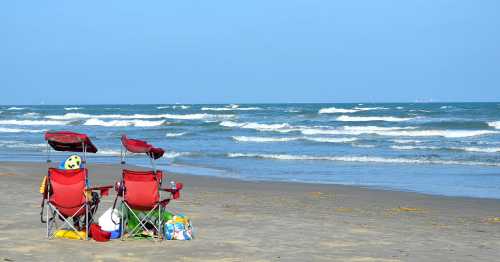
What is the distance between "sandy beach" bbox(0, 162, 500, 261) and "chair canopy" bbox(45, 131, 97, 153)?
3.17 feet

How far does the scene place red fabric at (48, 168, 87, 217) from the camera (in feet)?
25.1

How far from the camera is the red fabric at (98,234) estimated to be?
762cm

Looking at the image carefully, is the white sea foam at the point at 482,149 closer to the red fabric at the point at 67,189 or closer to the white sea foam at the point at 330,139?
the white sea foam at the point at 330,139

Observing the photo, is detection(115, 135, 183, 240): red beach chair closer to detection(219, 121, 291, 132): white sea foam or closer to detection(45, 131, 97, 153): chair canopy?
detection(45, 131, 97, 153): chair canopy

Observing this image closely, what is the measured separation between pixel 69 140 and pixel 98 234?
1019 mm

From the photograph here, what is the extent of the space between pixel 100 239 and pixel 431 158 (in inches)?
606

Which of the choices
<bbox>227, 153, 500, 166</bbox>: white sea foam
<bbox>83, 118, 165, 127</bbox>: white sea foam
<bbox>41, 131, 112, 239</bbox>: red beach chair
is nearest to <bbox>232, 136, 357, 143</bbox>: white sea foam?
<bbox>227, 153, 500, 166</bbox>: white sea foam

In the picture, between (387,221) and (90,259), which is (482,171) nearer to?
Answer: (387,221)

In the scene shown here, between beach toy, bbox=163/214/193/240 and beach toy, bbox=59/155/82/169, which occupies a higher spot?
beach toy, bbox=59/155/82/169

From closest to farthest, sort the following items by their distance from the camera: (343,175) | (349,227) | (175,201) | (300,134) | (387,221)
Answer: (349,227) → (387,221) → (175,201) → (343,175) → (300,134)

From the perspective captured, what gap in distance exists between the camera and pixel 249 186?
14219 mm

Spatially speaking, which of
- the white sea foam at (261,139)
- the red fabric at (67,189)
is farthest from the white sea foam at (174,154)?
the red fabric at (67,189)

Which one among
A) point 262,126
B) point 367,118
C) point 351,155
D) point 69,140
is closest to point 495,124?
point 367,118

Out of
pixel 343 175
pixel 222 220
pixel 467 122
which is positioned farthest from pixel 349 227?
pixel 467 122
